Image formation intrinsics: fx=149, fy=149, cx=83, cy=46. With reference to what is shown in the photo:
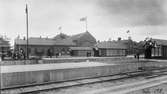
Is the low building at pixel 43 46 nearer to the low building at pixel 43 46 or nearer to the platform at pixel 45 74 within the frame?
the low building at pixel 43 46

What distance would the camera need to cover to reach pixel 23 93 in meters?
7.68

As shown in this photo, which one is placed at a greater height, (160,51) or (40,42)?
(40,42)

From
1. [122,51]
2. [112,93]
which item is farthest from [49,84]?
[122,51]

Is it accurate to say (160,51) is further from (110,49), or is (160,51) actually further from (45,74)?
(45,74)

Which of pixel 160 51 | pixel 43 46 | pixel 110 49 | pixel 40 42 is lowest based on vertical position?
pixel 160 51

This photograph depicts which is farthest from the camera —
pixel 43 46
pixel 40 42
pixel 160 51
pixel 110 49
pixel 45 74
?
pixel 40 42

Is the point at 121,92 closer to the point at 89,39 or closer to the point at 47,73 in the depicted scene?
the point at 47,73

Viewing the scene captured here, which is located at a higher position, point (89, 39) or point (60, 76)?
point (89, 39)

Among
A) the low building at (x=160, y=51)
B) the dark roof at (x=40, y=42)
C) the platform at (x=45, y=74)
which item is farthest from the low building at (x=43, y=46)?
the platform at (x=45, y=74)

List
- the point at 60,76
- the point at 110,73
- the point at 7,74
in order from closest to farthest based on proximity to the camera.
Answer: the point at 7,74 → the point at 60,76 → the point at 110,73

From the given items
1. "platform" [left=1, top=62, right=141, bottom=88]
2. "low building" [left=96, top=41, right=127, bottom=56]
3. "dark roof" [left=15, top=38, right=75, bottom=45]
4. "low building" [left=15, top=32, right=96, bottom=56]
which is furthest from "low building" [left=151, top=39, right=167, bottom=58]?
"dark roof" [left=15, top=38, right=75, bottom=45]

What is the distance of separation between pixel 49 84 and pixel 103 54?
3415cm

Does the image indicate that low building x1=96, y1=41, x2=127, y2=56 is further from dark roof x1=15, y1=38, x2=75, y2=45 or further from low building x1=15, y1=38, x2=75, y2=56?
dark roof x1=15, y1=38, x2=75, y2=45

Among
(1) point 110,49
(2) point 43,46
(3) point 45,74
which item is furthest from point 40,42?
(3) point 45,74
